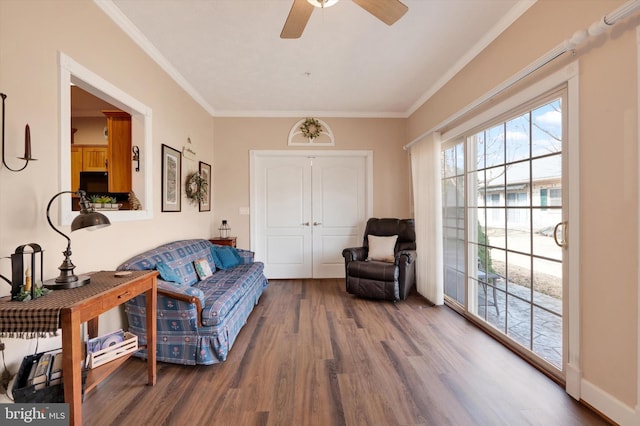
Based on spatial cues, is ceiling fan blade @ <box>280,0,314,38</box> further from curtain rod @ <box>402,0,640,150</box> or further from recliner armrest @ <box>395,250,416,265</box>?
recliner armrest @ <box>395,250,416,265</box>

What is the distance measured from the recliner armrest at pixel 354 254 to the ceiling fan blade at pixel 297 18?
275 cm

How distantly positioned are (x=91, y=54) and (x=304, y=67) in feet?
A: 6.19

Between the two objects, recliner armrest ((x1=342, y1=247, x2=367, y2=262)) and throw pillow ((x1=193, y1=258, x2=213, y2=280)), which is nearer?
throw pillow ((x1=193, y1=258, x2=213, y2=280))

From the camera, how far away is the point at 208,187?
4.33m

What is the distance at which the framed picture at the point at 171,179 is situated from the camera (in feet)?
9.72

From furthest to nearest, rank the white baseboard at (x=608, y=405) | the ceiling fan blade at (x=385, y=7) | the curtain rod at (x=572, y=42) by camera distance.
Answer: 1. the ceiling fan blade at (x=385, y=7)
2. the white baseboard at (x=608, y=405)
3. the curtain rod at (x=572, y=42)

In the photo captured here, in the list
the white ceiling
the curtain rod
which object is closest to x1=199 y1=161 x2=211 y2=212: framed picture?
the white ceiling

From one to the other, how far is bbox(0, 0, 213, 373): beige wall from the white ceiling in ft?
0.95

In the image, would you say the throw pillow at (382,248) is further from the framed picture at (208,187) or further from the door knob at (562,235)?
the framed picture at (208,187)

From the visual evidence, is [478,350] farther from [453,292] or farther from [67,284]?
[67,284]

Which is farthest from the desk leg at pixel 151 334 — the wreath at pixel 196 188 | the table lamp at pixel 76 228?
the wreath at pixel 196 188

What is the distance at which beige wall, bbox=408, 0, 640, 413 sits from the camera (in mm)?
1446

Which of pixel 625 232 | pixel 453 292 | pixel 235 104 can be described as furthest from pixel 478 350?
pixel 235 104

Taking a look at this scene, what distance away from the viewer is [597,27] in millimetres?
1465
